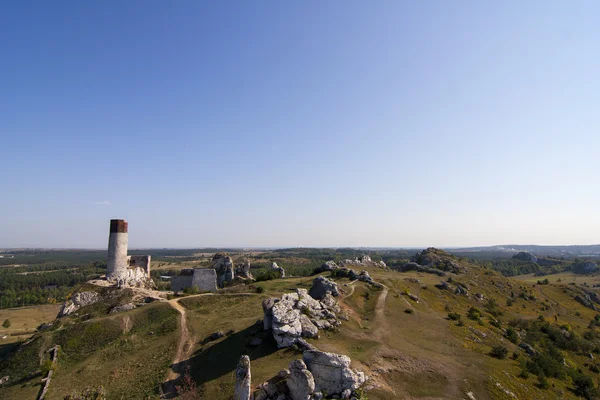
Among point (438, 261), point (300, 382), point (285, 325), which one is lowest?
point (300, 382)

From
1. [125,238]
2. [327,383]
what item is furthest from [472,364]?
[125,238]

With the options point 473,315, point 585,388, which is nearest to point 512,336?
point 473,315

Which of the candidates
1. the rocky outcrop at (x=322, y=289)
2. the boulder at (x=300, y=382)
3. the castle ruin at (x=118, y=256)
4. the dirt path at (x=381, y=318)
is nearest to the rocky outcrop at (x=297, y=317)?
the rocky outcrop at (x=322, y=289)

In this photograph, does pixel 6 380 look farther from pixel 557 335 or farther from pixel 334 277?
pixel 557 335

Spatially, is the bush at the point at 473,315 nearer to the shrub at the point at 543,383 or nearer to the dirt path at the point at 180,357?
the shrub at the point at 543,383

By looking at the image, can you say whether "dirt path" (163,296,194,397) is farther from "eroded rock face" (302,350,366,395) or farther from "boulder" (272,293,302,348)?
"eroded rock face" (302,350,366,395)

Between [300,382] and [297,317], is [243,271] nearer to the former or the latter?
[297,317]

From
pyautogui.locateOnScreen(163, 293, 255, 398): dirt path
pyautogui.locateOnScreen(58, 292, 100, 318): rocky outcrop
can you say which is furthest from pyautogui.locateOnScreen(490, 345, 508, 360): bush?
pyautogui.locateOnScreen(58, 292, 100, 318): rocky outcrop
